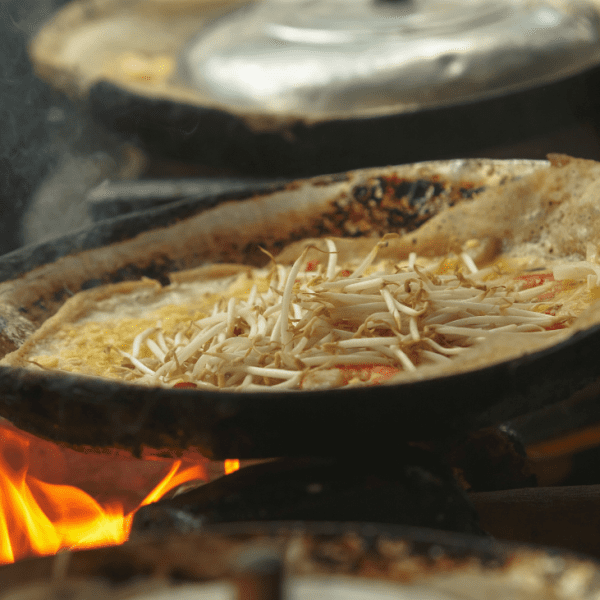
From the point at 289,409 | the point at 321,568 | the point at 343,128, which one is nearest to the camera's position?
the point at 321,568

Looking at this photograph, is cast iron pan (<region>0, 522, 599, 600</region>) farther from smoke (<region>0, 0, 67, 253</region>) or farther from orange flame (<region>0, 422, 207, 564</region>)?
smoke (<region>0, 0, 67, 253</region>)

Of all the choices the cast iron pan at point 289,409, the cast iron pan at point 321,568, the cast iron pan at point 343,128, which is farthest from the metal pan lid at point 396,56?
the cast iron pan at point 321,568

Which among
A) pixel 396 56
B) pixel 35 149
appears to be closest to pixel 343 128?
pixel 396 56

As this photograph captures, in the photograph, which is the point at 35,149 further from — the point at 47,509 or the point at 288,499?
the point at 288,499

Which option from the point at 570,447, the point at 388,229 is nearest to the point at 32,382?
the point at 388,229

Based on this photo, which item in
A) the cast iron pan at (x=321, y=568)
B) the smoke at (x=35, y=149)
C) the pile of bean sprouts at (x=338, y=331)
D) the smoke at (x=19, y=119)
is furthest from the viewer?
the smoke at (x=19, y=119)

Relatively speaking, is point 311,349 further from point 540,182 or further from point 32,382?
point 540,182

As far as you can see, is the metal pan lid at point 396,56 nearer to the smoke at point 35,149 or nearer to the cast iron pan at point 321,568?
the smoke at point 35,149
